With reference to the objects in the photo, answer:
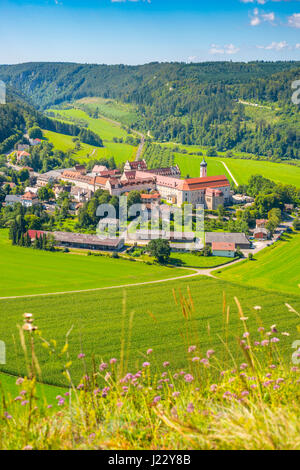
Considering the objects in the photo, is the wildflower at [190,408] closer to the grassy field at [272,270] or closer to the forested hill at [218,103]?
the grassy field at [272,270]

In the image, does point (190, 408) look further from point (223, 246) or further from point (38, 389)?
point (223, 246)

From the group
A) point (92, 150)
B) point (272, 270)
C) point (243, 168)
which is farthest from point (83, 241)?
point (92, 150)

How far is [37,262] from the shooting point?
32.9 metres

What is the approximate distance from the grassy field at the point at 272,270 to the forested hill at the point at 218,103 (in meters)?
50.2

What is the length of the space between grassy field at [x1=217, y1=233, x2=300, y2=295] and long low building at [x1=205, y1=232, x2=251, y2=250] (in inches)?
65.4

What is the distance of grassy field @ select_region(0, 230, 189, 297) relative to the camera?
27.9m

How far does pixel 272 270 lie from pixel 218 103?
8185cm

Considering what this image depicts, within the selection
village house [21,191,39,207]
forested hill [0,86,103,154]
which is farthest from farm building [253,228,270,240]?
forested hill [0,86,103,154]

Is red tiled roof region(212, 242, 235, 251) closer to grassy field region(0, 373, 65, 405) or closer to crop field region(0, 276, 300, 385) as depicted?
crop field region(0, 276, 300, 385)

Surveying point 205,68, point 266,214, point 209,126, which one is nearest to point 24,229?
point 266,214
